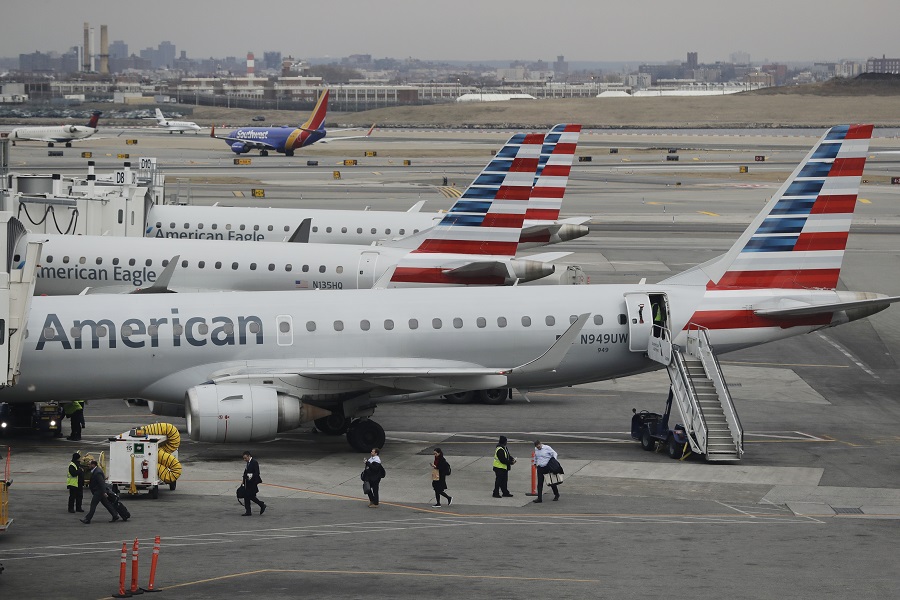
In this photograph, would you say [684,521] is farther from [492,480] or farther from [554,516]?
[492,480]

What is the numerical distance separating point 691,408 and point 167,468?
14.7 meters

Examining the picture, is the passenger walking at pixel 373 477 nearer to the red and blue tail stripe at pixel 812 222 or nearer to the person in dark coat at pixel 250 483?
the person in dark coat at pixel 250 483

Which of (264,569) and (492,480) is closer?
(264,569)

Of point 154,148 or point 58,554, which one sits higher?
point 154,148

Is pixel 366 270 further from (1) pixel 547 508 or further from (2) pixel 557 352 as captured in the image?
(1) pixel 547 508

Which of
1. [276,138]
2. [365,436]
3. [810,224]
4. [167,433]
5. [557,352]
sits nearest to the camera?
[167,433]

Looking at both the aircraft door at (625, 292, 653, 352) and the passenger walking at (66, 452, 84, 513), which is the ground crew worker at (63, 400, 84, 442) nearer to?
the passenger walking at (66, 452, 84, 513)

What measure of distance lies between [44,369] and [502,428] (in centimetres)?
1390

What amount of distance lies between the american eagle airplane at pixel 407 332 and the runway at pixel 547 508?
6.09 ft

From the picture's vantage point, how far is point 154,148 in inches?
7328

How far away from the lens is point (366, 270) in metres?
53.2

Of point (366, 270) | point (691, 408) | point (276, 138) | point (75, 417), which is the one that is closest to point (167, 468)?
point (75, 417)

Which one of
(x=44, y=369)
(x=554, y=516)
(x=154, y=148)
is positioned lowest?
(x=554, y=516)

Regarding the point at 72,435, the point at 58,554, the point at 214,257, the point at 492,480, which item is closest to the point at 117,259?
the point at 214,257
